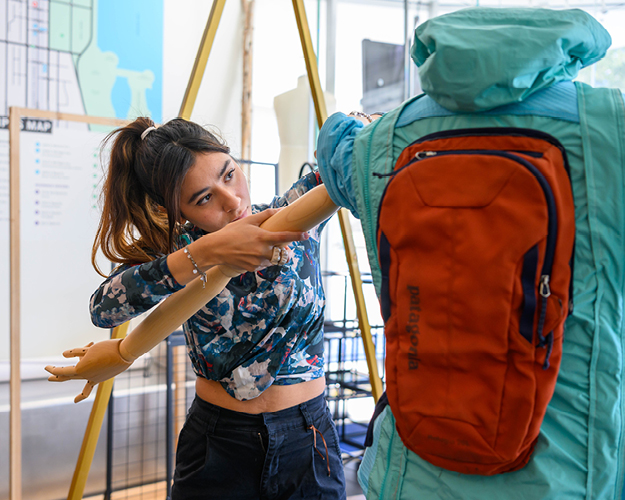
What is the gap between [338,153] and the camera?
30.0 inches

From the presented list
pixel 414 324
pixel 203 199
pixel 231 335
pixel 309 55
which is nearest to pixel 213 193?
pixel 203 199

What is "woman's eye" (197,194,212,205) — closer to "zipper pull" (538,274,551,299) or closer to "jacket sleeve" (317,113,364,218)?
"jacket sleeve" (317,113,364,218)

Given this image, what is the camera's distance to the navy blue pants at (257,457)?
Result: 1228 mm

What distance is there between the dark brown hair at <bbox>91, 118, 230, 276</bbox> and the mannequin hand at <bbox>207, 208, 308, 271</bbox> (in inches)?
10.5

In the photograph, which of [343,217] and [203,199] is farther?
[343,217]

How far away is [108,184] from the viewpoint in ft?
4.30

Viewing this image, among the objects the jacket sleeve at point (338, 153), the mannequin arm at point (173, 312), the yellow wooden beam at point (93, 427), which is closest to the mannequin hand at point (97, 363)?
the mannequin arm at point (173, 312)

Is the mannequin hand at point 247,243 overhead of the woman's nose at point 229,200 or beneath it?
beneath

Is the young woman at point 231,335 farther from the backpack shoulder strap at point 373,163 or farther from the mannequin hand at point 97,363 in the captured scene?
the backpack shoulder strap at point 373,163

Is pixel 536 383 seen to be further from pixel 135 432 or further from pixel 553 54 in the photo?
pixel 135 432

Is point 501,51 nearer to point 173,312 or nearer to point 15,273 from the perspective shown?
point 173,312

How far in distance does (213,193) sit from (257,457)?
0.64 meters

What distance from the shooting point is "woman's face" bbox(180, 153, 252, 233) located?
3.94 ft

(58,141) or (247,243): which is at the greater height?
(58,141)
